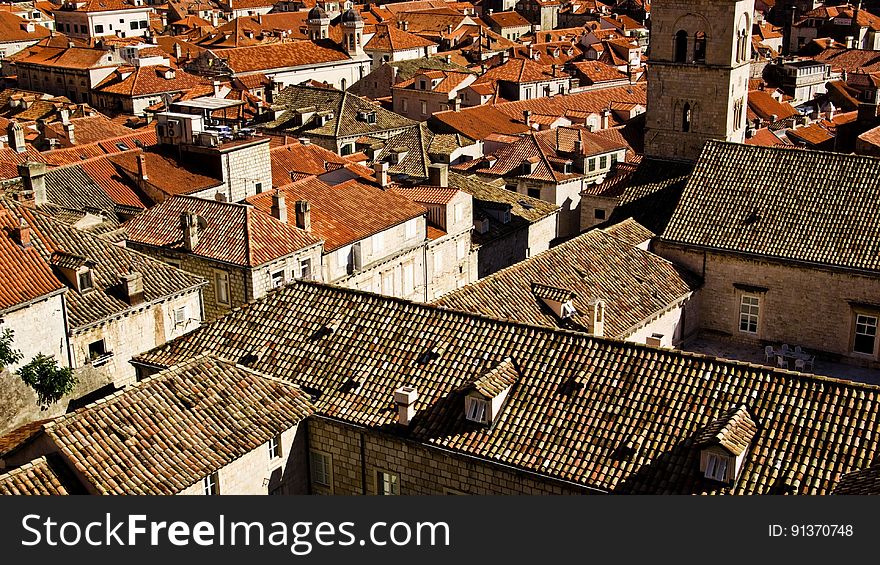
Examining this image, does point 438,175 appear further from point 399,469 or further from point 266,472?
point 266,472

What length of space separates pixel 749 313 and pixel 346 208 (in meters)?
18.5

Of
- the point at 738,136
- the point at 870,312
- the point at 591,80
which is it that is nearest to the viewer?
the point at 870,312

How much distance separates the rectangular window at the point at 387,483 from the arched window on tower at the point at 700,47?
34066 mm

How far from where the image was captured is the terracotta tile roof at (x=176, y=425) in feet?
83.2

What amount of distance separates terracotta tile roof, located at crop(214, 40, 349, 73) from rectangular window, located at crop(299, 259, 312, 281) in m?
71.9

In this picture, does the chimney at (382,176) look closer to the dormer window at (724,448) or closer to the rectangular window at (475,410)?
the rectangular window at (475,410)

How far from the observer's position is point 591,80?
361 feet

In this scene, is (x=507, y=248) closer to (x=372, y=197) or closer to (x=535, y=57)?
(x=372, y=197)

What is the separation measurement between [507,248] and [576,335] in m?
31.7

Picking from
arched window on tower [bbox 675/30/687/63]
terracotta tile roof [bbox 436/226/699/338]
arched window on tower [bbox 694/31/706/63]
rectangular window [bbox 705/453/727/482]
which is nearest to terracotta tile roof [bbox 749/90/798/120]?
arched window on tower [bbox 694/31/706/63]

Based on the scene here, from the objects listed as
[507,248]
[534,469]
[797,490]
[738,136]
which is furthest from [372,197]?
[797,490]

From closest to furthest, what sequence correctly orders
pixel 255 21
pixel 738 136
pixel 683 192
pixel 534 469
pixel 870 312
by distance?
pixel 534 469 → pixel 870 312 → pixel 683 192 → pixel 738 136 → pixel 255 21

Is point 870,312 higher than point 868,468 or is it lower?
lower

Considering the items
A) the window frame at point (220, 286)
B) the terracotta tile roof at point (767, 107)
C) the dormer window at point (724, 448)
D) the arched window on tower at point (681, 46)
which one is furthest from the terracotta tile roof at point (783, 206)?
the terracotta tile roof at point (767, 107)
